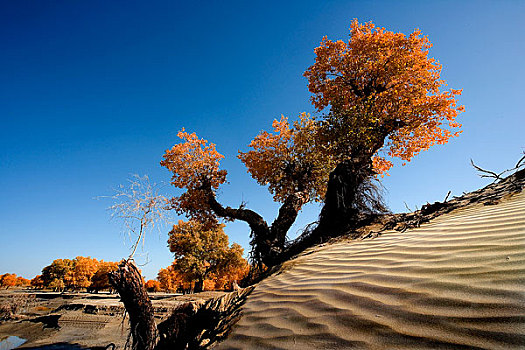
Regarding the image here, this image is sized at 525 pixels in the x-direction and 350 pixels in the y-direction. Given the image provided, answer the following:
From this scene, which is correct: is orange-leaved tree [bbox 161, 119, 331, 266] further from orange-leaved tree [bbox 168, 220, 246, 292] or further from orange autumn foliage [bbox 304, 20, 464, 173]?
orange-leaved tree [bbox 168, 220, 246, 292]

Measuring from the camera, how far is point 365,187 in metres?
6.23

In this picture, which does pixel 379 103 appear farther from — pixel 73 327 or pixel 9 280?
pixel 9 280

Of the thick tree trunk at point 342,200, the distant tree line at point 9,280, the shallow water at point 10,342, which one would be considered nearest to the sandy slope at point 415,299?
the thick tree trunk at point 342,200

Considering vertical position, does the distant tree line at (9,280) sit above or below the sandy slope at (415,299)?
above

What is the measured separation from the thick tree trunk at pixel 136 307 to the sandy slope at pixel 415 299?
1.91m

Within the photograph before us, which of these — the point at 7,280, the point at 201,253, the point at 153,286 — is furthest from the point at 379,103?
the point at 7,280

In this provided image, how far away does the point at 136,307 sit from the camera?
363 cm

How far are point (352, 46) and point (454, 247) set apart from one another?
846 centimetres

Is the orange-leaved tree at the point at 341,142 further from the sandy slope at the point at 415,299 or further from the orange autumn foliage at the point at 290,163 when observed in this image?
the sandy slope at the point at 415,299

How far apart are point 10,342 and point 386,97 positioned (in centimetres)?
1826

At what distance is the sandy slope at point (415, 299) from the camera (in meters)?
1.30

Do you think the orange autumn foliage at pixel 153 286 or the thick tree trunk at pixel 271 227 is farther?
the orange autumn foliage at pixel 153 286

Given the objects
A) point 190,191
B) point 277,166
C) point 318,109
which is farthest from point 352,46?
point 190,191

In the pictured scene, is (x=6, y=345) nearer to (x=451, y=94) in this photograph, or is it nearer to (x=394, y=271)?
(x=394, y=271)
